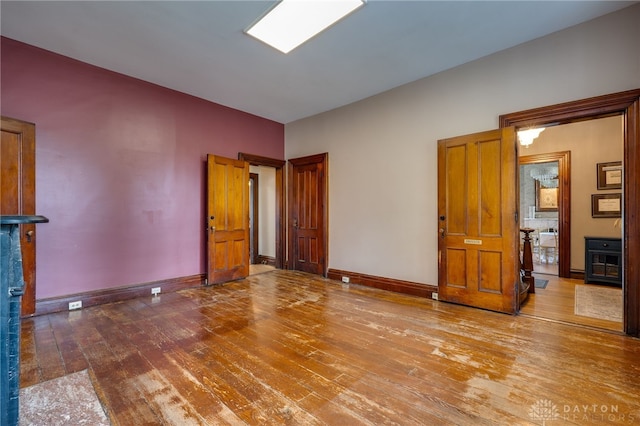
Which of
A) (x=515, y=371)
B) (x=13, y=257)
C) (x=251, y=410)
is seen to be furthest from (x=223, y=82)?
(x=515, y=371)

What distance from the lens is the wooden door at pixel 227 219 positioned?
15.3 feet

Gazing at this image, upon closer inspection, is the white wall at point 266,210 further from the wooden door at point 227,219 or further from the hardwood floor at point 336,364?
the hardwood floor at point 336,364

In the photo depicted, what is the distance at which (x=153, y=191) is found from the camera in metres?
4.22

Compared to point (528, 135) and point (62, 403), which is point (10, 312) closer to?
point (62, 403)

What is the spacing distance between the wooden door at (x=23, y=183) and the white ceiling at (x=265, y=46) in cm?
109

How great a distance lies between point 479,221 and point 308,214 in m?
3.09

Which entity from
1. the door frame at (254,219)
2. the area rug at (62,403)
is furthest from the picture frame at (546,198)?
the area rug at (62,403)

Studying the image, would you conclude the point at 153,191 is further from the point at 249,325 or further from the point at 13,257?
the point at 13,257

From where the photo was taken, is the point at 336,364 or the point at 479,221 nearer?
the point at 336,364

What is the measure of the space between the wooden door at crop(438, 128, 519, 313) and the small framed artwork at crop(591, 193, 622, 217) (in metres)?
3.16

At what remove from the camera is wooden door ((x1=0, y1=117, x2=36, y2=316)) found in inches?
119

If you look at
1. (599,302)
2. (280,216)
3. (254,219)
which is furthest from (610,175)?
(254,219)

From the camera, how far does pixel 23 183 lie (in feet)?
10.3

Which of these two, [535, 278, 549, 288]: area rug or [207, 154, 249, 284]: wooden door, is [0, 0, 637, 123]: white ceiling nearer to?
[207, 154, 249, 284]: wooden door
